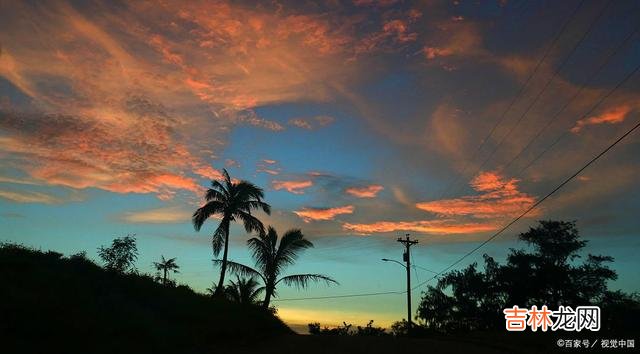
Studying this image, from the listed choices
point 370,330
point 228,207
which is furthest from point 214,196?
point 370,330

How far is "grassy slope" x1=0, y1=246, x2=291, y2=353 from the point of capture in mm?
9758

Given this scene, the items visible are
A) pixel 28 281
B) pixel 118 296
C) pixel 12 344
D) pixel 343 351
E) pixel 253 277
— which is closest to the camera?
pixel 12 344

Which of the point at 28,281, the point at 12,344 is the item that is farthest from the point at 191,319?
the point at 12,344

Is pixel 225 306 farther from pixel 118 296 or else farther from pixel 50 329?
pixel 50 329

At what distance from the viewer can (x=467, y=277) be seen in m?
50.8

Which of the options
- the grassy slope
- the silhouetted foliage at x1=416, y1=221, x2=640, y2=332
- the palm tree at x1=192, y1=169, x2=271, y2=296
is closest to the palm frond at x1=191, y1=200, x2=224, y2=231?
the palm tree at x1=192, y1=169, x2=271, y2=296

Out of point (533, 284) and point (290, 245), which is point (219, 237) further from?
point (533, 284)

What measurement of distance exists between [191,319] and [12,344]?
27.4 feet

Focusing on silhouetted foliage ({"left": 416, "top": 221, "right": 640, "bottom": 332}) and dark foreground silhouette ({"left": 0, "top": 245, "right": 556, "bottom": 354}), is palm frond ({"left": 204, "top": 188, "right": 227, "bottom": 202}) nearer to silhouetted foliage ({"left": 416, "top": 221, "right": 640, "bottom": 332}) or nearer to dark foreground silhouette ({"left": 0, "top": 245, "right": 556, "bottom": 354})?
dark foreground silhouette ({"left": 0, "top": 245, "right": 556, "bottom": 354})

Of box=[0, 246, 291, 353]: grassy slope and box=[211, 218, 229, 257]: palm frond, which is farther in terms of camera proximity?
box=[211, 218, 229, 257]: palm frond

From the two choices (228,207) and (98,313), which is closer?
(98,313)

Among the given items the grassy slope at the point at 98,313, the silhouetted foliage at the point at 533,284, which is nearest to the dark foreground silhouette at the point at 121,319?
the grassy slope at the point at 98,313

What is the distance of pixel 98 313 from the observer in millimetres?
12023

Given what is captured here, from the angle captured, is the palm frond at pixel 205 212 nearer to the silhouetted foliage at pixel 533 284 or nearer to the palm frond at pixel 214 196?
the palm frond at pixel 214 196
